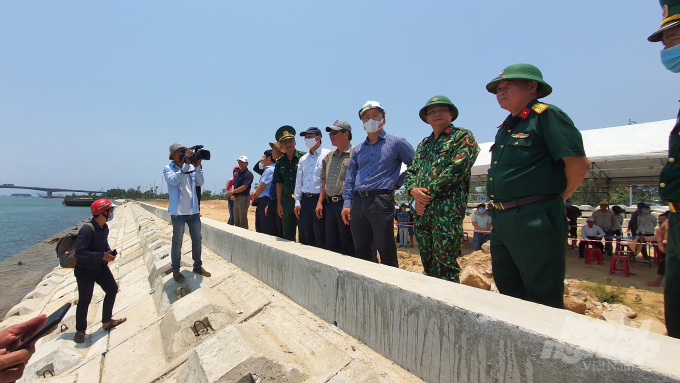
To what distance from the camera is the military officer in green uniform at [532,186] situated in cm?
196

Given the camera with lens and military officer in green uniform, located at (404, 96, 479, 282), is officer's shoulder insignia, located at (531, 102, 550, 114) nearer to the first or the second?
military officer in green uniform, located at (404, 96, 479, 282)

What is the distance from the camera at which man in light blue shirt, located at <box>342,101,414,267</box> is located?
3.23 m

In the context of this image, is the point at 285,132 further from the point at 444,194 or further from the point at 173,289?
the point at 444,194

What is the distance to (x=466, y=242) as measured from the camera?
38.1ft

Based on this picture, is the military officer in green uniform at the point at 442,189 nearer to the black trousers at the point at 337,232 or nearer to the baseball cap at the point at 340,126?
the black trousers at the point at 337,232

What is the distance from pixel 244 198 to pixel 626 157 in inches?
328

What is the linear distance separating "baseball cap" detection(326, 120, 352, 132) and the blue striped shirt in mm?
527

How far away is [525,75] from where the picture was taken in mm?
2191

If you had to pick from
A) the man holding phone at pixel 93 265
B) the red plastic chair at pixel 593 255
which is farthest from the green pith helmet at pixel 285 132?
the red plastic chair at pixel 593 255

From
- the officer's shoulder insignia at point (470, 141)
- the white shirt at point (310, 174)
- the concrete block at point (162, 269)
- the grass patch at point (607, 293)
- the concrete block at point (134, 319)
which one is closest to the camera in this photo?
the officer's shoulder insignia at point (470, 141)

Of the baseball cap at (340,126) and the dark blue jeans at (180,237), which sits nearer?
the baseball cap at (340,126)

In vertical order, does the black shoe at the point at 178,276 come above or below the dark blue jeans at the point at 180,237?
below

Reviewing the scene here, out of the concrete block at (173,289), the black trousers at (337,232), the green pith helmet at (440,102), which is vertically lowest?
the concrete block at (173,289)

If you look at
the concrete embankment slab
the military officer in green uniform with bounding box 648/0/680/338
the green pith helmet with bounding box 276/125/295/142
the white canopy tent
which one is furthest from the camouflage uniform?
the white canopy tent
